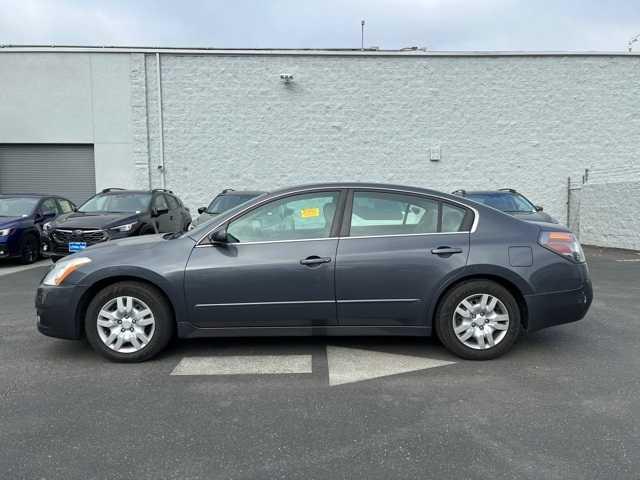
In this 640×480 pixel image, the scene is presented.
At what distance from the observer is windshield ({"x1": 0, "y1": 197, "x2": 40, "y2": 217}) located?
10.8 metres

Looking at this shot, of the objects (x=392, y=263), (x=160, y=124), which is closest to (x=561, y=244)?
(x=392, y=263)

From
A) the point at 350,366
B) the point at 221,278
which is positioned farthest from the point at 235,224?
the point at 350,366

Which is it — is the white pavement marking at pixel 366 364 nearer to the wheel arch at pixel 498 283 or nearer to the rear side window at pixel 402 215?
the wheel arch at pixel 498 283

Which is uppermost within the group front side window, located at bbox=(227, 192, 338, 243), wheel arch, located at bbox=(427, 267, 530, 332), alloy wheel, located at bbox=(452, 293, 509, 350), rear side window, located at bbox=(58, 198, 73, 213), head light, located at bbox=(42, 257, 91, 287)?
rear side window, located at bbox=(58, 198, 73, 213)

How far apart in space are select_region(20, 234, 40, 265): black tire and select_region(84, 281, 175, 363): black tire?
7.47 metres

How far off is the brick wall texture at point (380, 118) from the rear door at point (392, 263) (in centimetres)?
1223

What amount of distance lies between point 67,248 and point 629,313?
869 cm

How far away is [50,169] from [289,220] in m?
15.1

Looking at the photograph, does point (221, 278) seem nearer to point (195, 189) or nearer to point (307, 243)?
point (307, 243)

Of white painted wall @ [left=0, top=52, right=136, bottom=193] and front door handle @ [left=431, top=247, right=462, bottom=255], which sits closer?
front door handle @ [left=431, top=247, right=462, bottom=255]

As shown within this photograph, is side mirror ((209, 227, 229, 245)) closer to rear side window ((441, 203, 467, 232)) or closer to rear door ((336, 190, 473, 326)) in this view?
rear door ((336, 190, 473, 326))

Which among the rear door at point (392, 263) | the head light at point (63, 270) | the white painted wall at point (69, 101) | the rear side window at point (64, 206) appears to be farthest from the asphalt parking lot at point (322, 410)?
the white painted wall at point (69, 101)

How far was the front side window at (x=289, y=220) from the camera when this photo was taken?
430cm

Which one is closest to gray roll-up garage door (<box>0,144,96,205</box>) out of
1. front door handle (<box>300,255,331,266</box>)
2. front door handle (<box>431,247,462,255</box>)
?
front door handle (<box>300,255,331,266</box>)
